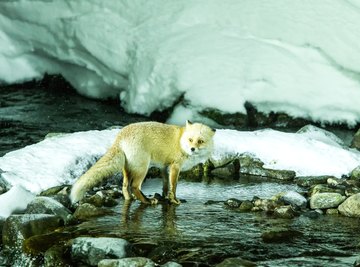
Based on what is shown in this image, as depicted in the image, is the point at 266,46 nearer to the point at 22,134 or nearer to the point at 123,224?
the point at 22,134

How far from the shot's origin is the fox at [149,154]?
7.52 metres

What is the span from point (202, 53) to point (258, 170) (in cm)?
618

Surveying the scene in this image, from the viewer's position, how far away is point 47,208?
22.7 feet

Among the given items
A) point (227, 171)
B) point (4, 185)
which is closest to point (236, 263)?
point (4, 185)

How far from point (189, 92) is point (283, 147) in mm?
4744

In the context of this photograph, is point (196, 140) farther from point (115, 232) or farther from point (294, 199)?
point (115, 232)

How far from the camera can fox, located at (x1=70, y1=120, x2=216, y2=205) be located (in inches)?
296

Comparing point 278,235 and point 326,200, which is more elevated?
point 326,200

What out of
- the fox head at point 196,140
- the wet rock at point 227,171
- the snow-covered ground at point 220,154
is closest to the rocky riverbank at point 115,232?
the snow-covered ground at point 220,154

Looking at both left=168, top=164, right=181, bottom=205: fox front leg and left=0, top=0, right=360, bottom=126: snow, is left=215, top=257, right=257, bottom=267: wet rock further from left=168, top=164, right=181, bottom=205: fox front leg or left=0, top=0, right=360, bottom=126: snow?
left=0, top=0, right=360, bottom=126: snow

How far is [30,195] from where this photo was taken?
24.1 ft

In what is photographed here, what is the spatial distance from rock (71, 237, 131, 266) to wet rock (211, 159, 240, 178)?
13.8 feet

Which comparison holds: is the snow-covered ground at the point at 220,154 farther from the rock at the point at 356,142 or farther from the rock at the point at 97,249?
the rock at the point at 97,249

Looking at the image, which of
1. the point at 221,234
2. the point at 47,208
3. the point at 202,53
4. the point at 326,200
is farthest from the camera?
the point at 202,53
